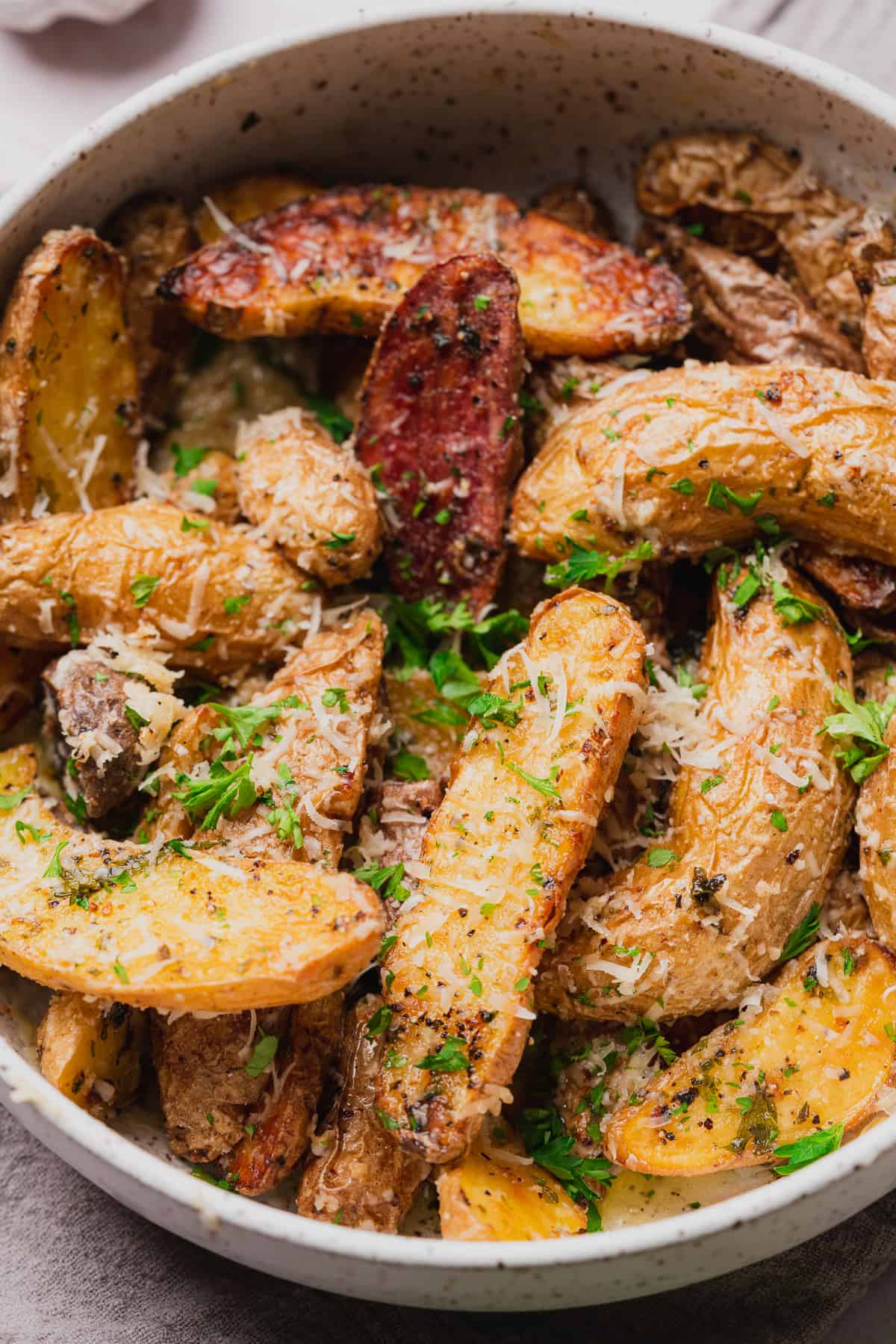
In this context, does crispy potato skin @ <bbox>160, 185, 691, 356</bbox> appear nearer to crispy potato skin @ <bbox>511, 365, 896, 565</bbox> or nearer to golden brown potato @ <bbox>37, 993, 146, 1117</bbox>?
crispy potato skin @ <bbox>511, 365, 896, 565</bbox>

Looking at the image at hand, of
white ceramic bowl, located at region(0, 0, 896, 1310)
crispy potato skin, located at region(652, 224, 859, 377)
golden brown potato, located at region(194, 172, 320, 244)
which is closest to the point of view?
white ceramic bowl, located at region(0, 0, 896, 1310)

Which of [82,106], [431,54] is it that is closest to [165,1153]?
[431,54]

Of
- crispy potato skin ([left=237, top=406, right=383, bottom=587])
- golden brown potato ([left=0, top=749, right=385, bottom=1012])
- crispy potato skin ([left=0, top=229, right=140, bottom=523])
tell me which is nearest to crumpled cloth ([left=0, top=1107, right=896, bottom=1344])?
golden brown potato ([left=0, top=749, right=385, bottom=1012])

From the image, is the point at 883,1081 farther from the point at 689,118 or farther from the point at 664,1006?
the point at 689,118

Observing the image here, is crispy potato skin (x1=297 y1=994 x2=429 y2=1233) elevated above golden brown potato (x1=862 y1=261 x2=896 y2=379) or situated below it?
below

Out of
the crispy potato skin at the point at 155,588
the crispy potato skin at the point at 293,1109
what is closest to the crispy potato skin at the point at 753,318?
the crispy potato skin at the point at 155,588

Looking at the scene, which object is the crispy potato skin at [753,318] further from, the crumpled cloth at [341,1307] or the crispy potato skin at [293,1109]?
the crumpled cloth at [341,1307]

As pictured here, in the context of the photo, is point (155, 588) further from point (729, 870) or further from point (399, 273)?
point (729, 870)
